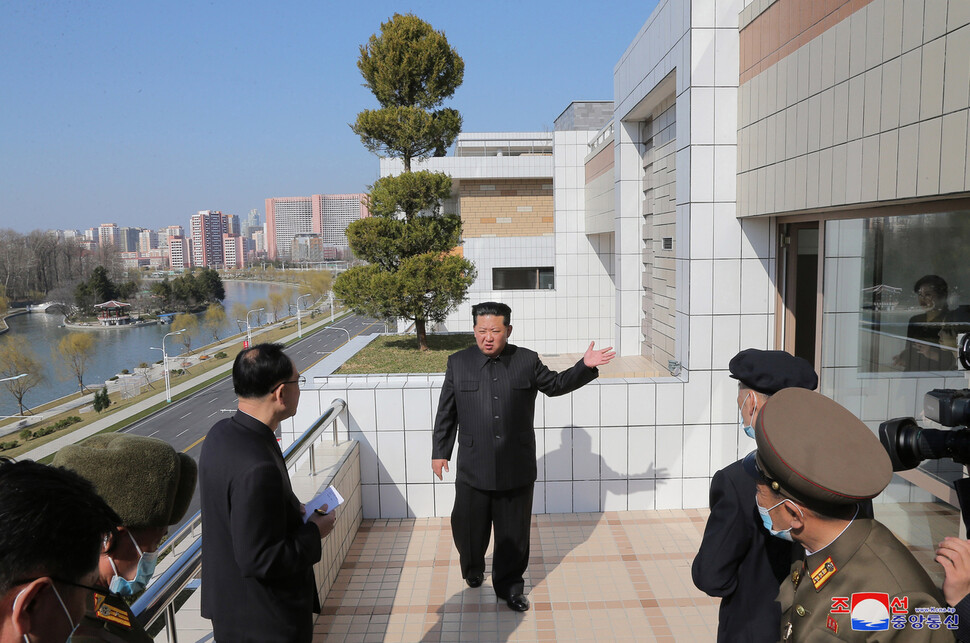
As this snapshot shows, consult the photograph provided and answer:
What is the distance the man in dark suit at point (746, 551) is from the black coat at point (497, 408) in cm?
137

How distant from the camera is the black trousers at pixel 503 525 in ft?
10.7

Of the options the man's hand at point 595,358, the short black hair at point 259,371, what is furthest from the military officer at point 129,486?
the man's hand at point 595,358

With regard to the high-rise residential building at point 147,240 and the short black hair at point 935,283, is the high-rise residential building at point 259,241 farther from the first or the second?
the short black hair at point 935,283

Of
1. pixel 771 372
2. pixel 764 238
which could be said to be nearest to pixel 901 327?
pixel 764 238

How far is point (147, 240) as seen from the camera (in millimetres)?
167625

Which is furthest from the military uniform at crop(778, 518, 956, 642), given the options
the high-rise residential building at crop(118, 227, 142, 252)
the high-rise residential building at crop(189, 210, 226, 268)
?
the high-rise residential building at crop(118, 227, 142, 252)

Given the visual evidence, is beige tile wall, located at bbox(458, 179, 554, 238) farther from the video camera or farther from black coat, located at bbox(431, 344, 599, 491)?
the video camera

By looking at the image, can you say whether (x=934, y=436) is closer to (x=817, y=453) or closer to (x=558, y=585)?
(x=817, y=453)

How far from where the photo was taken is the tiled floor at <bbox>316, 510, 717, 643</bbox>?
3.08 m

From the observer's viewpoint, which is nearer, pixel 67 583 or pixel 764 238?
pixel 67 583

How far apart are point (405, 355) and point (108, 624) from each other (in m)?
11.9

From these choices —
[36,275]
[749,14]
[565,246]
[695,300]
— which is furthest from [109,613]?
[36,275]

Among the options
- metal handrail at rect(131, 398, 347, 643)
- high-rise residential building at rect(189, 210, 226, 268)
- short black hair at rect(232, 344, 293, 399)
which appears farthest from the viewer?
high-rise residential building at rect(189, 210, 226, 268)

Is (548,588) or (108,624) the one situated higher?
(108,624)
